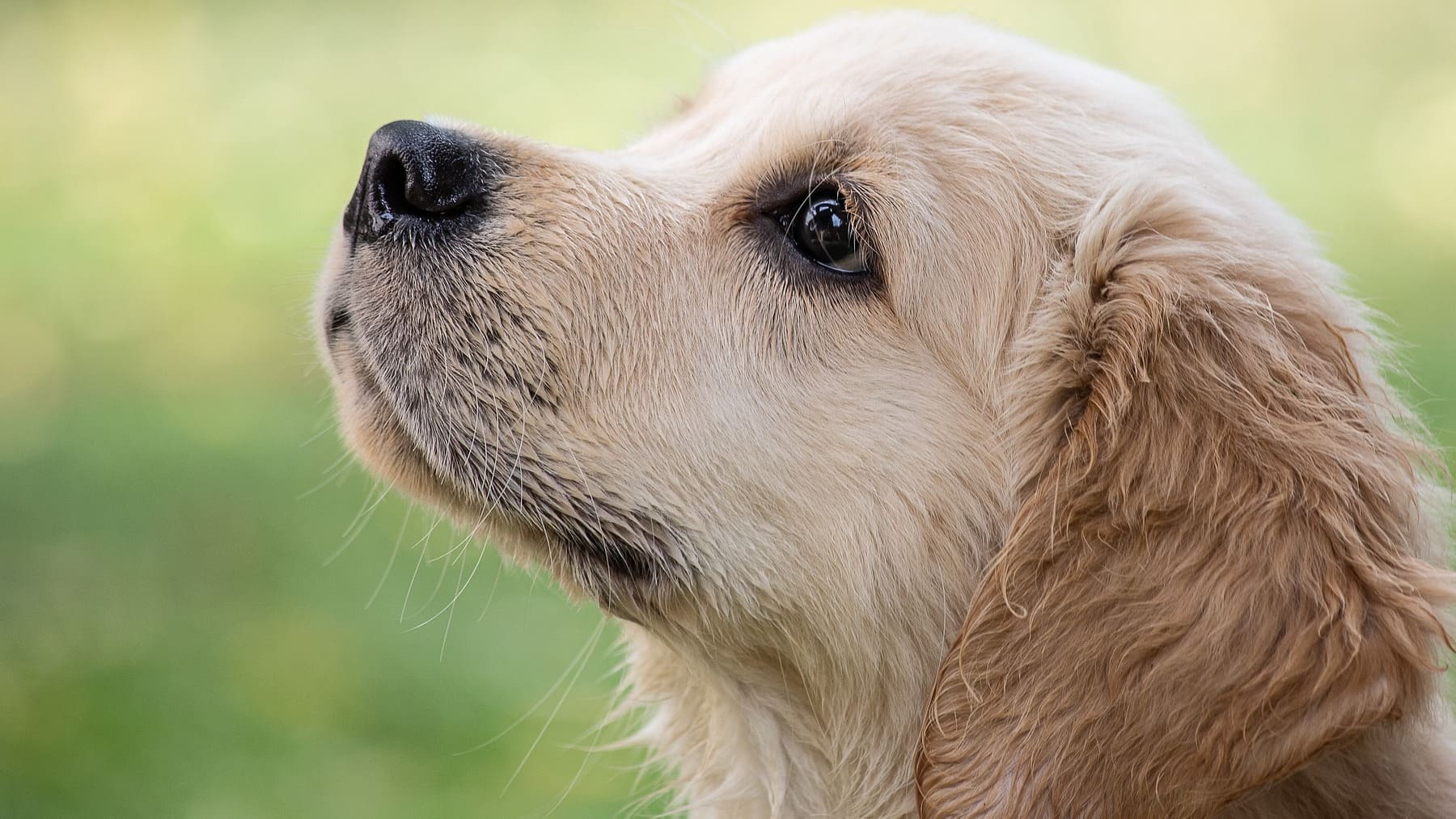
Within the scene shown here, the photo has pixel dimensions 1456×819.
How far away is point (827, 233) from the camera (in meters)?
2.84

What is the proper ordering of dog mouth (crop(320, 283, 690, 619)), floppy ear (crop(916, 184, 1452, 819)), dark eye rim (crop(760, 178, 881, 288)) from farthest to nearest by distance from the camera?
1. dark eye rim (crop(760, 178, 881, 288))
2. dog mouth (crop(320, 283, 690, 619))
3. floppy ear (crop(916, 184, 1452, 819))

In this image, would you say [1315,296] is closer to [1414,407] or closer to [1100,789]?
[1414,407]

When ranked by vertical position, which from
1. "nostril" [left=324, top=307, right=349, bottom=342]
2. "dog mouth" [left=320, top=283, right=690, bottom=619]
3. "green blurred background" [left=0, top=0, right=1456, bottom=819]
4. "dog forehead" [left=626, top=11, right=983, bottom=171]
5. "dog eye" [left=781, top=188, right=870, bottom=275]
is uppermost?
"dog forehead" [left=626, top=11, right=983, bottom=171]

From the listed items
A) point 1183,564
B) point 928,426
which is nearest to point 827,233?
point 928,426

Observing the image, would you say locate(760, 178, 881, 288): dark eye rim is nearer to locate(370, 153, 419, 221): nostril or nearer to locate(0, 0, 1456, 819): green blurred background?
locate(370, 153, 419, 221): nostril

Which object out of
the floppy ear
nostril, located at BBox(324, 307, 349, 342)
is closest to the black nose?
nostril, located at BBox(324, 307, 349, 342)

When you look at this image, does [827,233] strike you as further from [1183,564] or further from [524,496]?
[1183,564]

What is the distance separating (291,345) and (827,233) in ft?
20.6

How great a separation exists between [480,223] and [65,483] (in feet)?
15.5

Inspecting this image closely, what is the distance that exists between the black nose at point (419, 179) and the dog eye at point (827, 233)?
64 centimetres

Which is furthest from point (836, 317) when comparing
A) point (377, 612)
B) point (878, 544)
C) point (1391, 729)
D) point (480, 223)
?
point (377, 612)

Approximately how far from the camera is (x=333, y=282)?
286cm

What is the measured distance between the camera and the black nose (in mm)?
2773

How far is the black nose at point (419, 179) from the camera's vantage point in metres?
2.77
